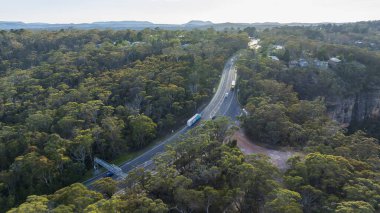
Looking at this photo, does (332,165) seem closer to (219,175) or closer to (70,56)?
(219,175)

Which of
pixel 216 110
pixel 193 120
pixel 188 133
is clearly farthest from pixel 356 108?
pixel 188 133

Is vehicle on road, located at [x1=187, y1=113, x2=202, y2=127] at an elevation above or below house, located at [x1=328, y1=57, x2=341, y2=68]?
below

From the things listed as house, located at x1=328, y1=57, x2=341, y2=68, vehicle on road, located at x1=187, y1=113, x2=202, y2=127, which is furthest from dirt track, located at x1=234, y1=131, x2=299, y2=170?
house, located at x1=328, y1=57, x2=341, y2=68

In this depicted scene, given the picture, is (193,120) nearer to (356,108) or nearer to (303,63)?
(303,63)

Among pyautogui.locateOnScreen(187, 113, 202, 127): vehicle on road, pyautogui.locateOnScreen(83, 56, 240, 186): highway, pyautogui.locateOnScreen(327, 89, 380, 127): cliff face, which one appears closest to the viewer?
pyautogui.locateOnScreen(83, 56, 240, 186): highway

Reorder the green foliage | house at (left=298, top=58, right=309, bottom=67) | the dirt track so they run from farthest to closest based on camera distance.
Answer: house at (left=298, top=58, right=309, bottom=67), the dirt track, the green foliage

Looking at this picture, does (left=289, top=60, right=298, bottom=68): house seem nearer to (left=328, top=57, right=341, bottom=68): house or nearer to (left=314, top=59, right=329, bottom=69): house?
(left=314, top=59, right=329, bottom=69): house
